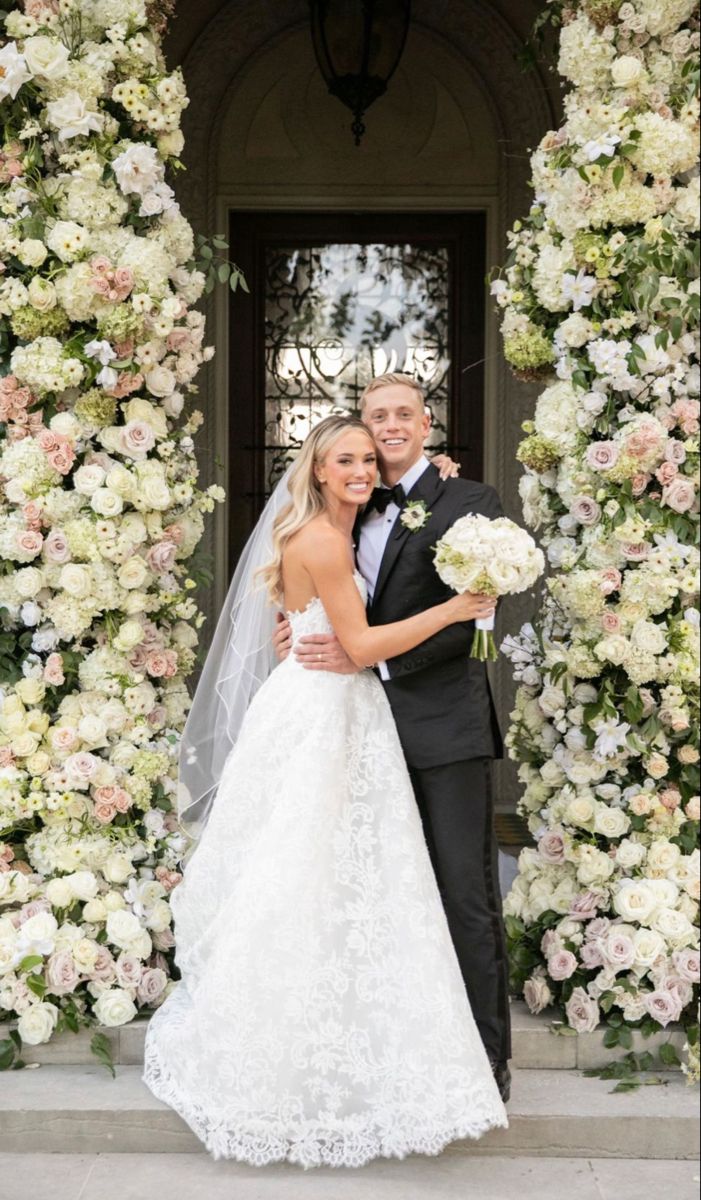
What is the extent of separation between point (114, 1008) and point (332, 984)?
81cm

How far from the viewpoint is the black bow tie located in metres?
3.84

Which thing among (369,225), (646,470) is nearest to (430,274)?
(369,225)

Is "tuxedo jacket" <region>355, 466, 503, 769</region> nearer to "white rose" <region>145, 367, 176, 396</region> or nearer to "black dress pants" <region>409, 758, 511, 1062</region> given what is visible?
"black dress pants" <region>409, 758, 511, 1062</region>

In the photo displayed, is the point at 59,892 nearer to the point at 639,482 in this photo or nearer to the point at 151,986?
the point at 151,986

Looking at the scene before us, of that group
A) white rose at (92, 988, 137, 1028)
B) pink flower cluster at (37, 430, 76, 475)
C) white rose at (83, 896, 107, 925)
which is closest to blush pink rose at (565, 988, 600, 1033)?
white rose at (92, 988, 137, 1028)

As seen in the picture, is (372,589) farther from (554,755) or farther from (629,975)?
(629,975)

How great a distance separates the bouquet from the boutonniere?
0.17 meters

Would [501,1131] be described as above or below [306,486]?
below

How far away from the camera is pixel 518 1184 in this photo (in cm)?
352

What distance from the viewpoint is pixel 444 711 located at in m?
3.75

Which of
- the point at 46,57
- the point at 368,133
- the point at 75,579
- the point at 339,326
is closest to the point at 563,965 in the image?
the point at 75,579

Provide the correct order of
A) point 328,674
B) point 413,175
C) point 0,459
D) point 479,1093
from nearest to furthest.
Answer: point 479,1093
point 328,674
point 0,459
point 413,175

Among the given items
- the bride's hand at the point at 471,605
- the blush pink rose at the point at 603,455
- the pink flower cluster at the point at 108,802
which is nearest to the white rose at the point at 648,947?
the bride's hand at the point at 471,605

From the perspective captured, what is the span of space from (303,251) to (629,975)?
14.1 ft
